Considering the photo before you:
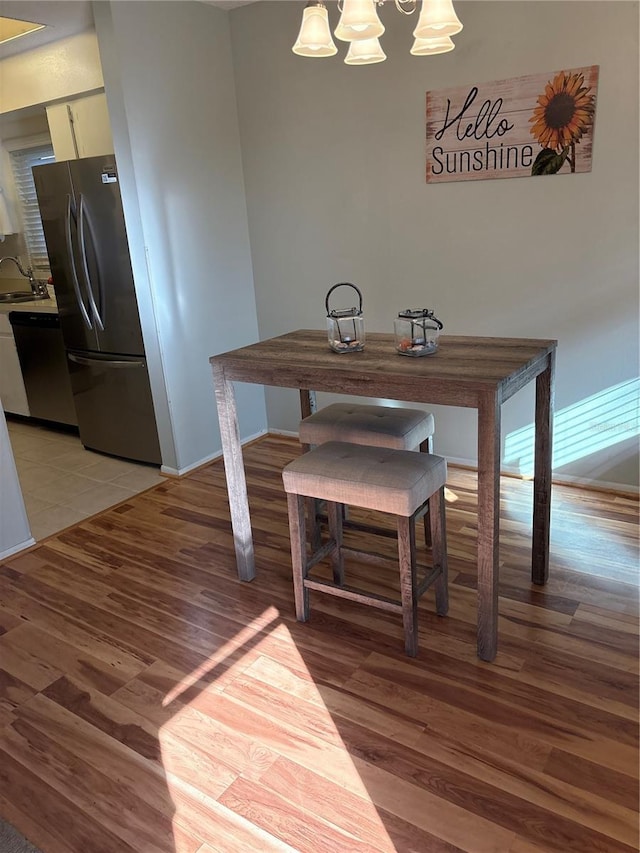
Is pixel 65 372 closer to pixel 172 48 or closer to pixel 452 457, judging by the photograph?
pixel 172 48

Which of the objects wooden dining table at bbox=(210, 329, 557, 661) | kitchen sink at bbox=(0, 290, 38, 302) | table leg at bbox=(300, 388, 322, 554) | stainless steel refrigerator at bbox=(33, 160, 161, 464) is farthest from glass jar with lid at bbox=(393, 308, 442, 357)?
kitchen sink at bbox=(0, 290, 38, 302)

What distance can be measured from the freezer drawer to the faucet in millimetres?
1391

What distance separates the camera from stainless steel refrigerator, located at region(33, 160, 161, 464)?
11.6ft

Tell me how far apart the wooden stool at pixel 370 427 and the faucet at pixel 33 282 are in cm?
351

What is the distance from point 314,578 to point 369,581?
226 mm

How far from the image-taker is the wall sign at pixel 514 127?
286 cm

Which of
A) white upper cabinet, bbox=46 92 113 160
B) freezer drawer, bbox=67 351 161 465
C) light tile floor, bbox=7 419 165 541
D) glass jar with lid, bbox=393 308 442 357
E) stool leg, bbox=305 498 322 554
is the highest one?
white upper cabinet, bbox=46 92 113 160

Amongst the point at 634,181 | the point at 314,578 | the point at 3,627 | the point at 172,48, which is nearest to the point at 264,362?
the point at 314,578

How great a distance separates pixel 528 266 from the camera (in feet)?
10.4

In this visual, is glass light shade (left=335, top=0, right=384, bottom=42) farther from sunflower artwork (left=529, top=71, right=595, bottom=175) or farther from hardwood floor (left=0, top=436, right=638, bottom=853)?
hardwood floor (left=0, top=436, right=638, bottom=853)

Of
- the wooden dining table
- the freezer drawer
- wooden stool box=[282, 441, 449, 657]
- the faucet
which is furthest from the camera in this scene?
the faucet

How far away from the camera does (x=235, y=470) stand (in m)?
2.48

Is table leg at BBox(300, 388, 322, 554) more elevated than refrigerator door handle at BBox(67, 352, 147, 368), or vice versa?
refrigerator door handle at BBox(67, 352, 147, 368)

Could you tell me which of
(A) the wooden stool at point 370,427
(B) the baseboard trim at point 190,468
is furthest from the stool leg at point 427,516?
(B) the baseboard trim at point 190,468
